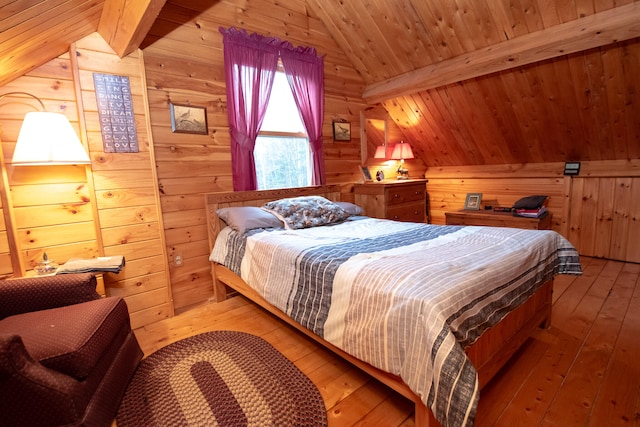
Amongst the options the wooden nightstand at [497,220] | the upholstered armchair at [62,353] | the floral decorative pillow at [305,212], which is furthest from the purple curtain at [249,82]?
the wooden nightstand at [497,220]

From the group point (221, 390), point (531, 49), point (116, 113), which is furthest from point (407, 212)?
point (116, 113)

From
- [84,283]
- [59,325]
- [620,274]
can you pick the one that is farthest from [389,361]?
[620,274]

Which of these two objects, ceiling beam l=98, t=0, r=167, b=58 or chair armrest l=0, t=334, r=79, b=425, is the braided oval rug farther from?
ceiling beam l=98, t=0, r=167, b=58

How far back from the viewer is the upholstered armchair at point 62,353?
42.4 inches

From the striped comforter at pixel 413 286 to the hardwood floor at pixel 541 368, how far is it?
0.31 m

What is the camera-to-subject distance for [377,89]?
379cm

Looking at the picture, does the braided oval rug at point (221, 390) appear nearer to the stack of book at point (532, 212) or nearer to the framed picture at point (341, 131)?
the framed picture at point (341, 131)

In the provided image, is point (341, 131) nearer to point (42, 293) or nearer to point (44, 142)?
point (44, 142)

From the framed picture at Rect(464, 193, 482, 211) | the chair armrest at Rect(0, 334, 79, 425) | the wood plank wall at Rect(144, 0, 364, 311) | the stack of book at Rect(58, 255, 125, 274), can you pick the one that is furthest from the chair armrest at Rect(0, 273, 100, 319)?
the framed picture at Rect(464, 193, 482, 211)

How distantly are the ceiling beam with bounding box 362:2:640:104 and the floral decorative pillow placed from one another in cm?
177

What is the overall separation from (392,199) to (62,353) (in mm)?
3148

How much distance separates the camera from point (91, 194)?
7.16 ft

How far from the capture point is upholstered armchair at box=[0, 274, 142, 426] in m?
1.08

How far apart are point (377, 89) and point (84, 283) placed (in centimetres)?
347
